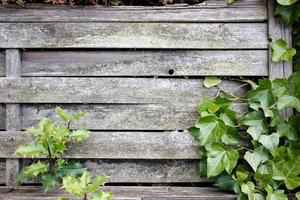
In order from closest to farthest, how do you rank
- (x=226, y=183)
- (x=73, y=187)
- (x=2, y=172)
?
(x=73, y=187), (x=226, y=183), (x=2, y=172)

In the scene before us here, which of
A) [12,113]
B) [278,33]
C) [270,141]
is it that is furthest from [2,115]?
[278,33]

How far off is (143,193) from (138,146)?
20 centimetres

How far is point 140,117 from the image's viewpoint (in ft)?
5.89

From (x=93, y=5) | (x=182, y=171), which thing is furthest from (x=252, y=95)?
(x=93, y=5)

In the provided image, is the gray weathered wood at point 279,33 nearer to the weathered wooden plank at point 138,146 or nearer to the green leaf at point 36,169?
the weathered wooden plank at point 138,146

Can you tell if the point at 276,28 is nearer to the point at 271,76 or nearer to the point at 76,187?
the point at 271,76

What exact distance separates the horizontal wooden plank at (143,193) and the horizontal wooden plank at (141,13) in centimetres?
75

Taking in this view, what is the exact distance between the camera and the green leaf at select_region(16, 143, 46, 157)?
1.63 m

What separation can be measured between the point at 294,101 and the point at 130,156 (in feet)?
2.41

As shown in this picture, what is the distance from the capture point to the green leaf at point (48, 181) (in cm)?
169

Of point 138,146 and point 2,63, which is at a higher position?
point 2,63

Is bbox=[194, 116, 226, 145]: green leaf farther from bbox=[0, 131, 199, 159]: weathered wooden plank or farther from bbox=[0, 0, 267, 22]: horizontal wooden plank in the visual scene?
bbox=[0, 0, 267, 22]: horizontal wooden plank

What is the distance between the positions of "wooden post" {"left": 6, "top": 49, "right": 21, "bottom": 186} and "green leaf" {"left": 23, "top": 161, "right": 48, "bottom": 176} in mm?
124

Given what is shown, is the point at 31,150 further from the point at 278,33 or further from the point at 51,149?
the point at 278,33
